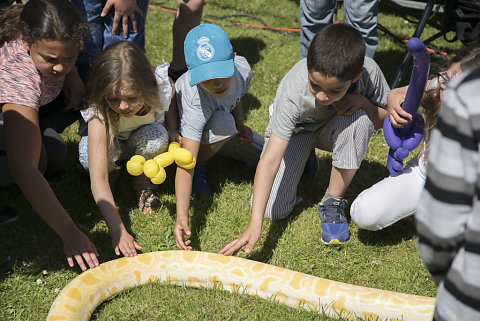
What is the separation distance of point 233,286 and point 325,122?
3.97ft

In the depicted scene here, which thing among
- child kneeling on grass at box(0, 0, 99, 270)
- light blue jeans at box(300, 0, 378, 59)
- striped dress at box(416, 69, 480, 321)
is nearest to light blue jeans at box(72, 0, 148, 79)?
child kneeling on grass at box(0, 0, 99, 270)

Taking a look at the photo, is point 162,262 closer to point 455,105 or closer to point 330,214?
point 330,214

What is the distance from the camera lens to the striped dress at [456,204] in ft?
3.30

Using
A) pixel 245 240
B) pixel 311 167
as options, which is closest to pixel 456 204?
pixel 245 240

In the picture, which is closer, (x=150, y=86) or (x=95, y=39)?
(x=150, y=86)

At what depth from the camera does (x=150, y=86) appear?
110 inches

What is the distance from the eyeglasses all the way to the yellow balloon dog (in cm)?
141

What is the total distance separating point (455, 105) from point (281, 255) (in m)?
1.98

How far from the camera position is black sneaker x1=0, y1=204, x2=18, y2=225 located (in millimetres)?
2996

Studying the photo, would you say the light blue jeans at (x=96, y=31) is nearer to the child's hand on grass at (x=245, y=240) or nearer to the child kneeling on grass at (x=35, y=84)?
the child kneeling on grass at (x=35, y=84)

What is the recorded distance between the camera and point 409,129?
9.11 ft

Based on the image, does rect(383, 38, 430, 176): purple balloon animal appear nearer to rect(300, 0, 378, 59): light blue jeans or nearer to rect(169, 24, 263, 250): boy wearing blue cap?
rect(169, 24, 263, 250): boy wearing blue cap

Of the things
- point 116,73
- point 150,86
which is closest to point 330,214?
point 150,86

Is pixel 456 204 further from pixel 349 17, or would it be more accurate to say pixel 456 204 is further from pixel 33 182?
pixel 349 17
